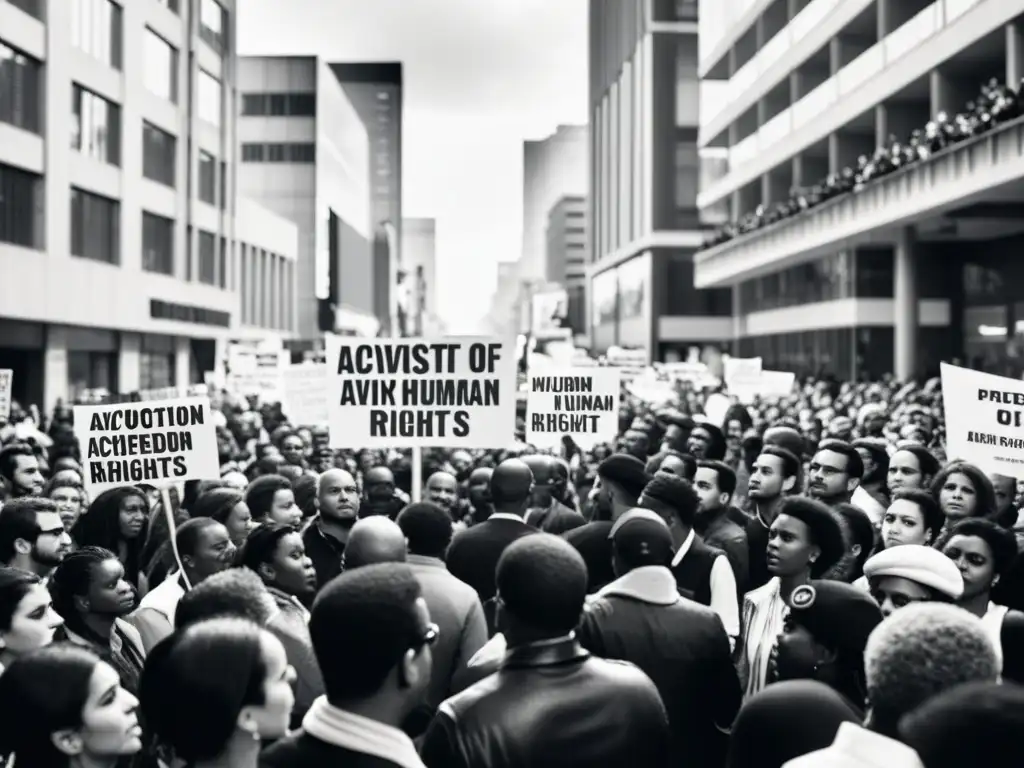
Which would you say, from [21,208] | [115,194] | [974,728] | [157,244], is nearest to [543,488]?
[974,728]

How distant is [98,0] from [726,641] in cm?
4217

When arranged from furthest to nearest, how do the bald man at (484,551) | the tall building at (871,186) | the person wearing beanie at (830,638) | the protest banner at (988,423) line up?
the tall building at (871,186), the protest banner at (988,423), the bald man at (484,551), the person wearing beanie at (830,638)

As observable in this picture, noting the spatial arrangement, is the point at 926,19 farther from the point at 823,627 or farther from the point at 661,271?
the point at 661,271

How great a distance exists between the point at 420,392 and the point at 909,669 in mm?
6757

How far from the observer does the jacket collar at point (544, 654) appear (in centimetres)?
416

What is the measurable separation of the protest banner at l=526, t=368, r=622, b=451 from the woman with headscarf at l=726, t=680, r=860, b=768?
10.3 m

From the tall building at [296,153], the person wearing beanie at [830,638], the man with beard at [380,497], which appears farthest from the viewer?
the tall building at [296,153]

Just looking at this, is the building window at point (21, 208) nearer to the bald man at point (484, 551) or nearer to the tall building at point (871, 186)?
the tall building at point (871, 186)

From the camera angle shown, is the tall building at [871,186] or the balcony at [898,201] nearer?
the balcony at [898,201]

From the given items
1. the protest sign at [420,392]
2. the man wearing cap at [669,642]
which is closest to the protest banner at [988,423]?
the protest sign at [420,392]

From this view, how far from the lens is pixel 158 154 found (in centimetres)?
5106

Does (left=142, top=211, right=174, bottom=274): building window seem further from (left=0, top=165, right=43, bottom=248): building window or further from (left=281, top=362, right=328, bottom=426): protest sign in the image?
(left=281, top=362, right=328, bottom=426): protest sign

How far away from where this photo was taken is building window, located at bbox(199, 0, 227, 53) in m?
58.2

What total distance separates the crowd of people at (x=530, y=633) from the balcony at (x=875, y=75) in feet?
85.2
